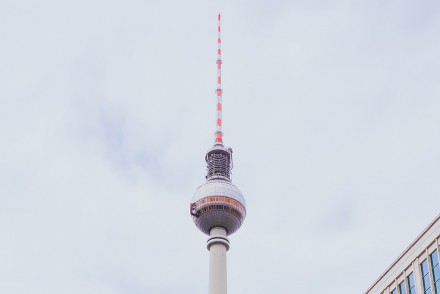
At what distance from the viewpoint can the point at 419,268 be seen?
175 ft

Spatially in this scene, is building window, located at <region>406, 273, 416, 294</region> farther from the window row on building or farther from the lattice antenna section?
the lattice antenna section

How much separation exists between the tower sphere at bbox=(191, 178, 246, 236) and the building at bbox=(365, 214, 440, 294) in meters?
59.4

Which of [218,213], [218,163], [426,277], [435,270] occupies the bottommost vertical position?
[435,270]

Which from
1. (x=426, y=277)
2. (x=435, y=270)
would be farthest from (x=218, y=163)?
(x=435, y=270)

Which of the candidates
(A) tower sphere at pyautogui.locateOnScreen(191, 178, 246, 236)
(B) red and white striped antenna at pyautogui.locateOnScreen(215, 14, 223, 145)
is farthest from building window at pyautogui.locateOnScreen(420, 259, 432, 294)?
(B) red and white striped antenna at pyautogui.locateOnScreen(215, 14, 223, 145)

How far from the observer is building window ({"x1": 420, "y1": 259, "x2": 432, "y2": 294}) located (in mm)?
51188

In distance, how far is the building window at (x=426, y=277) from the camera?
51.2 m

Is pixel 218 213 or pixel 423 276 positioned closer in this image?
pixel 423 276

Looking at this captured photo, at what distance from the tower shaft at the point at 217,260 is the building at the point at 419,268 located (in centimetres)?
5388

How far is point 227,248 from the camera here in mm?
118250

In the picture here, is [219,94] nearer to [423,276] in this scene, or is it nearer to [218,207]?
[218,207]

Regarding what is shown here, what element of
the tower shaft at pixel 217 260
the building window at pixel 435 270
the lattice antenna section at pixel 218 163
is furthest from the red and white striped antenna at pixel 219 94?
the building window at pixel 435 270

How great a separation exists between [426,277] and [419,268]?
1.29 meters

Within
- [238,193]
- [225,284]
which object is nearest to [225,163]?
[238,193]
